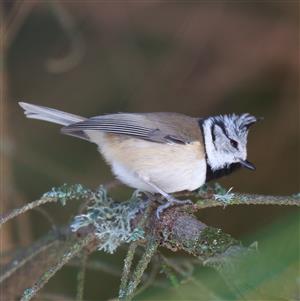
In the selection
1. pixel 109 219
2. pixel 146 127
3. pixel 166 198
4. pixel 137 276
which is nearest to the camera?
pixel 137 276

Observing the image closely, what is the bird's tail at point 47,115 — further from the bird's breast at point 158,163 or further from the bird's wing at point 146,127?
the bird's breast at point 158,163

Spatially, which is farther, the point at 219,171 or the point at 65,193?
the point at 219,171

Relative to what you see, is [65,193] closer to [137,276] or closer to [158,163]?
[137,276]

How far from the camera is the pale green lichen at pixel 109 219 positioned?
1.66 meters

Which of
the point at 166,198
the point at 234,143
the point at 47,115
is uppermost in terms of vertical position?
the point at 47,115

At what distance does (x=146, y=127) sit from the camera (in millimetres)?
2318

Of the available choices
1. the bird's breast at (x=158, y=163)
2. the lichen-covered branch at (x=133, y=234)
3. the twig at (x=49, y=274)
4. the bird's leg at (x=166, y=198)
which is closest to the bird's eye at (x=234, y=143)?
the bird's breast at (x=158, y=163)

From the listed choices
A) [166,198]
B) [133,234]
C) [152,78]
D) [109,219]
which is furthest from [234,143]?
[152,78]

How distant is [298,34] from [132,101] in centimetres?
103

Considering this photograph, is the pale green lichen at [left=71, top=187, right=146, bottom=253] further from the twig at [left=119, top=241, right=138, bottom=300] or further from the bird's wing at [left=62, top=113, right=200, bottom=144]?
the bird's wing at [left=62, top=113, right=200, bottom=144]

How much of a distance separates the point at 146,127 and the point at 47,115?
391 mm

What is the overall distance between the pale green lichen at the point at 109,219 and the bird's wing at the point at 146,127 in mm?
397

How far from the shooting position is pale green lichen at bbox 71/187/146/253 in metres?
1.66

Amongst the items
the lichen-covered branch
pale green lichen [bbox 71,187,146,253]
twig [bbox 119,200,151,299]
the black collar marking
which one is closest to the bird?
the black collar marking
